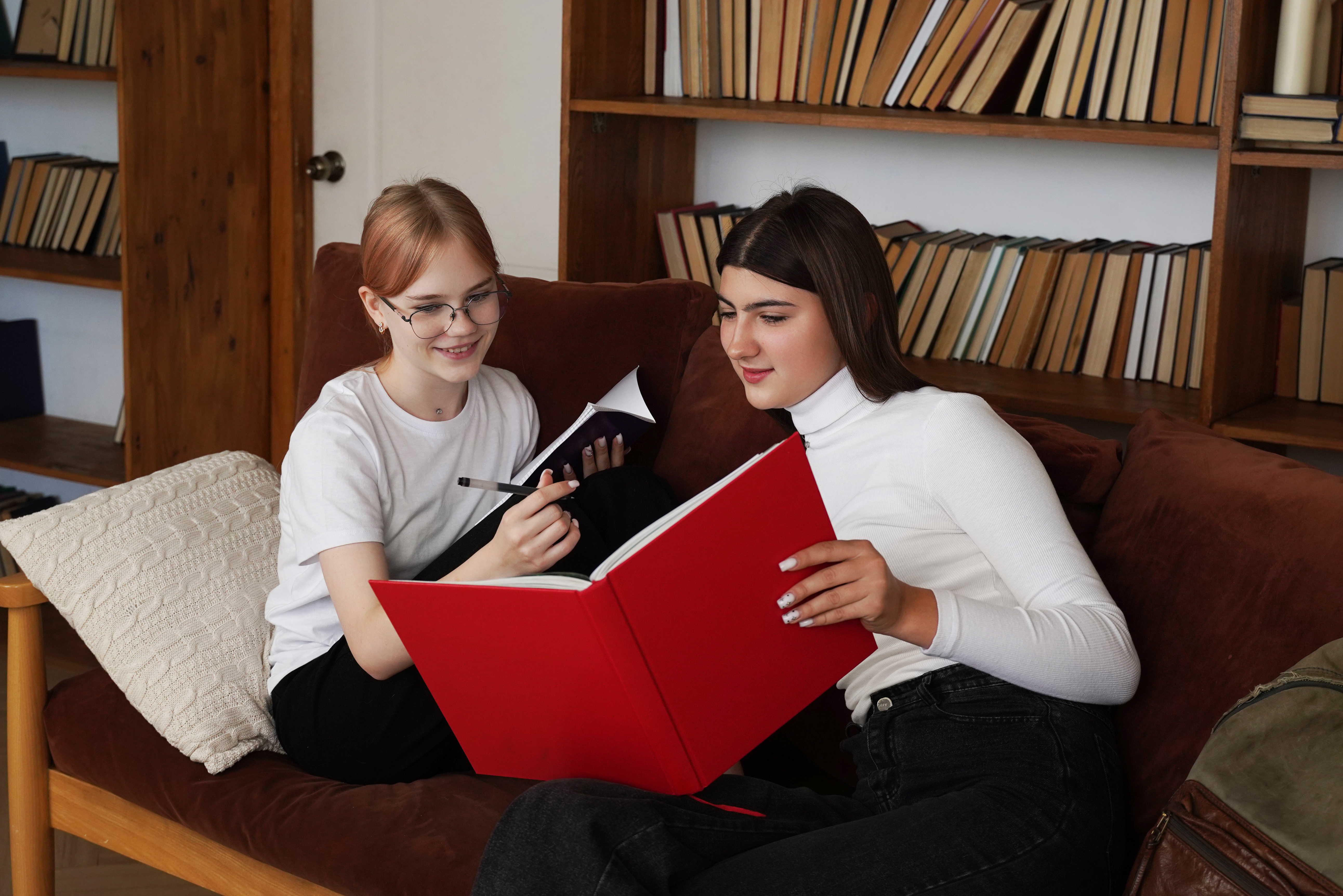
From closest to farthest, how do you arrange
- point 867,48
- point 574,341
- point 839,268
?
point 839,268, point 574,341, point 867,48

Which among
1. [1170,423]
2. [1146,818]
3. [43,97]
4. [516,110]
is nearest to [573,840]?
[1146,818]

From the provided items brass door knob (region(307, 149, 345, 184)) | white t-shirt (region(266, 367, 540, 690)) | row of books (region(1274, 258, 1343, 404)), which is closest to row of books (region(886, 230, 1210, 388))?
row of books (region(1274, 258, 1343, 404))

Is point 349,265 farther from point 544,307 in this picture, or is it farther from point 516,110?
point 516,110

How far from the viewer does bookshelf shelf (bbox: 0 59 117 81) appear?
104 inches

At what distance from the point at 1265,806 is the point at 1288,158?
3.46 feet

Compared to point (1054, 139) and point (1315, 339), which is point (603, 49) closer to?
point (1054, 139)

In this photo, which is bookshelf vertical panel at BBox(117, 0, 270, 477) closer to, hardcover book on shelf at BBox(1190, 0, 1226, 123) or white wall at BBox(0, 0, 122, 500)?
white wall at BBox(0, 0, 122, 500)

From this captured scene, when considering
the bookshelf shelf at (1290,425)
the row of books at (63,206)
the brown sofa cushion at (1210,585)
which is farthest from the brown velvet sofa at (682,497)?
the row of books at (63,206)

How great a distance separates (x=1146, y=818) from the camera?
4.17 ft

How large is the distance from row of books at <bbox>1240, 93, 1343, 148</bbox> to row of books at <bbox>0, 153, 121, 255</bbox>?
2.39 meters

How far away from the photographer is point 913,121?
198 centimetres

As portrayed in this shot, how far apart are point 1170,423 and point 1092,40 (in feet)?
2.59

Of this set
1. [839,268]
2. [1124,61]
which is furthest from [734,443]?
[1124,61]

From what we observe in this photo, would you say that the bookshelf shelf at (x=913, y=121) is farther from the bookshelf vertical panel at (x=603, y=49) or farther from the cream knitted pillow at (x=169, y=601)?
the cream knitted pillow at (x=169, y=601)
